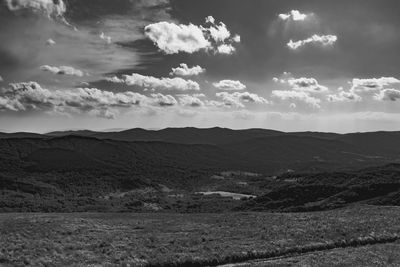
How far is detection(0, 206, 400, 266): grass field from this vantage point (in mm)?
27578

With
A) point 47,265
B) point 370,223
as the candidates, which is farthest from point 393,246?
point 47,265

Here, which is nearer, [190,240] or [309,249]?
[309,249]

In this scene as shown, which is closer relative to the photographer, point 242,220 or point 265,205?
point 242,220

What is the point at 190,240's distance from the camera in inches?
1331

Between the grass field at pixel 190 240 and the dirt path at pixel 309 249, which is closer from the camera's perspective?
the dirt path at pixel 309 249

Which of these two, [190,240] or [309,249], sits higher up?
[309,249]

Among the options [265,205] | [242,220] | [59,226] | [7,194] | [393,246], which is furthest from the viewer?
[7,194]

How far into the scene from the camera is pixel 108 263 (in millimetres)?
26844

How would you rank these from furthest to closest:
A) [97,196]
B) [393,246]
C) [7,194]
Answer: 1. [97,196]
2. [7,194]
3. [393,246]

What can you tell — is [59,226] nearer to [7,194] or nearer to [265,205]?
[265,205]

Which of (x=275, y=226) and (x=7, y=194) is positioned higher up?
(x=275, y=226)

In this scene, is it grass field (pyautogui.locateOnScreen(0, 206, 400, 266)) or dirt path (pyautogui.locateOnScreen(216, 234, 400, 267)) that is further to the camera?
grass field (pyautogui.locateOnScreen(0, 206, 400, 266))

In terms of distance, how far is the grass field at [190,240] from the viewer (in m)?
27.6

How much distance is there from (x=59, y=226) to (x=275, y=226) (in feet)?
68.0
